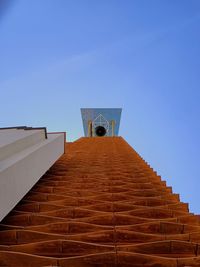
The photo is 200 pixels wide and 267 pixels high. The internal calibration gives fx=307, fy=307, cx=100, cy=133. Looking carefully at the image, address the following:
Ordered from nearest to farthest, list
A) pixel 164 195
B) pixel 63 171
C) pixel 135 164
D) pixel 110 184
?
pixel 164 195 < pixel 110 184 < pixel 63 171 < pixel 135 164

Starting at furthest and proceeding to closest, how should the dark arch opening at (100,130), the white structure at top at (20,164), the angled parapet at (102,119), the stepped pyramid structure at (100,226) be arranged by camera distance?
the angled parapet at (102,119) → the dark arch opening at (100,130) → the white structure at top at (20,164) → the stepped pyramid structure at (100,226)

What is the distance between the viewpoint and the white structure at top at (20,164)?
1.47 m

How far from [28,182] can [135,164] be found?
1511 mm

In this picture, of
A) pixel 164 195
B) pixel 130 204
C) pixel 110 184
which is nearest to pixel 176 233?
pixel 130 204

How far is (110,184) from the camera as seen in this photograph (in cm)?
229

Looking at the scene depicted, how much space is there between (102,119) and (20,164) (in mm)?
10904

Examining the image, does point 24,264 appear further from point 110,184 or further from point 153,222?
point 110,184

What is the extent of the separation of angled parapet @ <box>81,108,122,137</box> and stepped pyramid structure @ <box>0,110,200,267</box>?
955 cm

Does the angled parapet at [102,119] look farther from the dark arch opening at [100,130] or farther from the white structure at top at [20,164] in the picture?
the white structure at top at [20,164]

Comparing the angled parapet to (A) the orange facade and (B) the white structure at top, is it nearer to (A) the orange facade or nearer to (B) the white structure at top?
(B) the white structure at top

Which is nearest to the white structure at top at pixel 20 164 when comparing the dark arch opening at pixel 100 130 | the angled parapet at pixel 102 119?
the dark arch opening at pixel 100 130

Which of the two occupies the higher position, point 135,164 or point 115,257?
point 135,164

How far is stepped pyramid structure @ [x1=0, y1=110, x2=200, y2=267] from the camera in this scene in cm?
119

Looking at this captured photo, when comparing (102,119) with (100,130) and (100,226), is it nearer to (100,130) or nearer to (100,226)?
(100,130)
